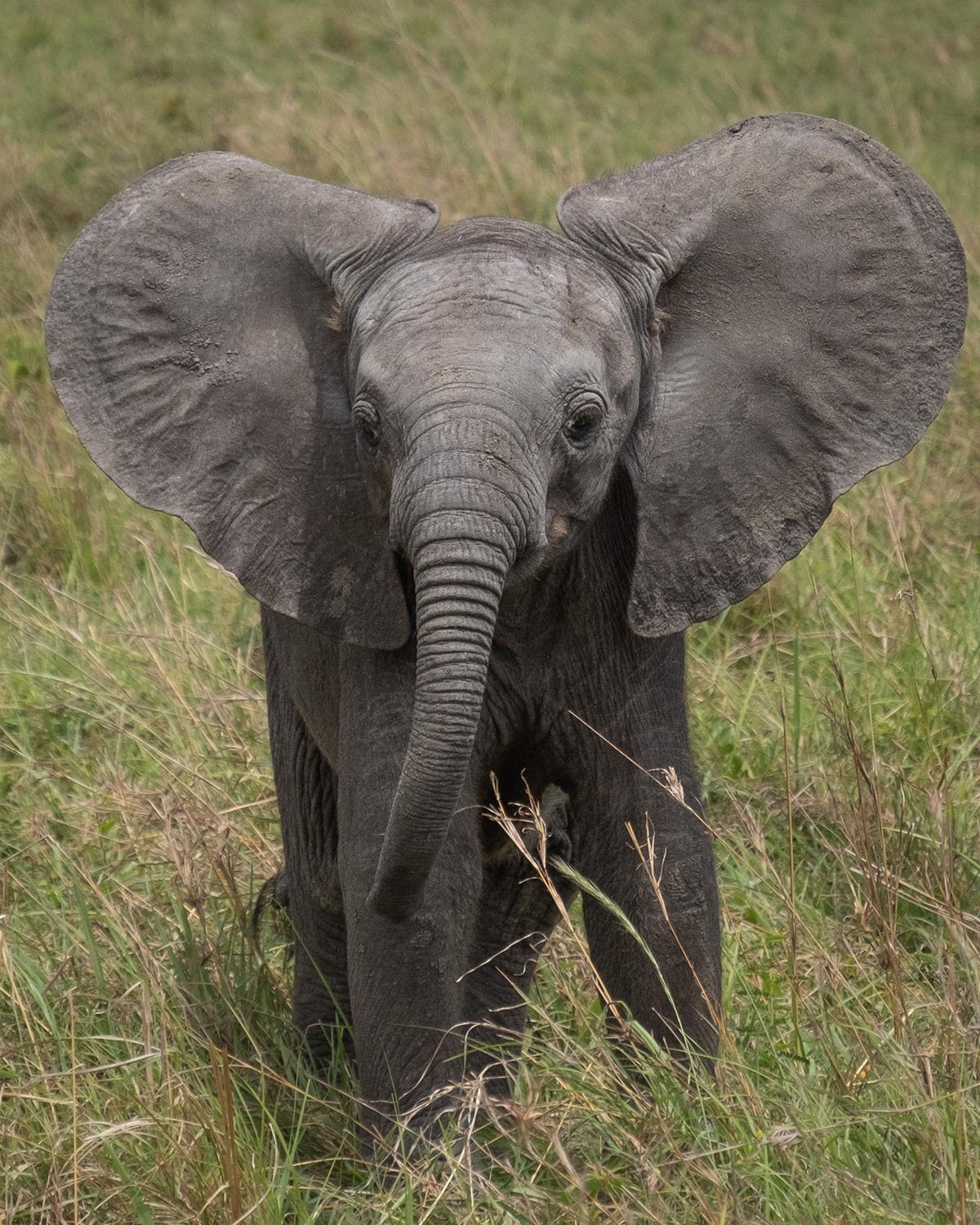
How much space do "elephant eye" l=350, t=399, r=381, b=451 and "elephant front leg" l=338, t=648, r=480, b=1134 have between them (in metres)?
0.36

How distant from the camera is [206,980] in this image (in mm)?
3514

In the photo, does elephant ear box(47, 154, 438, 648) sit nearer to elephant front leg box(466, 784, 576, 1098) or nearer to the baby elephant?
the baby elephant

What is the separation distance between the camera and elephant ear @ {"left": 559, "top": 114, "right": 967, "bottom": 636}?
298 cm

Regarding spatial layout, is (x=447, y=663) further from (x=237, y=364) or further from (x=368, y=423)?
(x=237, y=364)

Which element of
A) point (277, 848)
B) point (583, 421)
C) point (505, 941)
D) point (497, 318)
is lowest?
point (277, 848)

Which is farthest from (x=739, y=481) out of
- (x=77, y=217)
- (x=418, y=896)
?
(x=77, y=217)

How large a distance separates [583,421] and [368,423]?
0.29 metres

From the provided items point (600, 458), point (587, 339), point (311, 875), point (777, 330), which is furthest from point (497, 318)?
point (311, 875)

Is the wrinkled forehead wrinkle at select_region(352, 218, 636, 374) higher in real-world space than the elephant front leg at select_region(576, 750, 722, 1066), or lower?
higher

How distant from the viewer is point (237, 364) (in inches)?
121

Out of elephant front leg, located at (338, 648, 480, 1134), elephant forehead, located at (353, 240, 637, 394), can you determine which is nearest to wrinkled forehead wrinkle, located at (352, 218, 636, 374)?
elephant forehead, located at (353, 240, 637, 394)

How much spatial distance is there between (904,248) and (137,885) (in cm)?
208

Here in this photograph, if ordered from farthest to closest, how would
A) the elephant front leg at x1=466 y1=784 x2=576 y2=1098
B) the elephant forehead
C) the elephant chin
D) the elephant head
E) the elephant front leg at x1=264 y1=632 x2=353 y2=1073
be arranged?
the elephant front leg at x1=264 y1=632 x2=353 y2=1073 → the elephant front leg at x1=466 y1=784 x2=576 y2=1098 → the elephant head → the elephant forehead → the elephant chin

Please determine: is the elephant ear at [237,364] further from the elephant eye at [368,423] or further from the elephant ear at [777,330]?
the elephant ear at [777,330]
